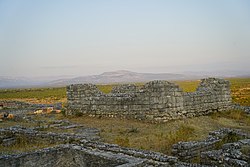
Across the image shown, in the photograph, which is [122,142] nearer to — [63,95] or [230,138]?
[230,138]

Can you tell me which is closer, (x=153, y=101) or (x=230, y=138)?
(x=230, y=138)

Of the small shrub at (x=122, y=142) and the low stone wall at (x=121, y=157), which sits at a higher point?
the low stone wall at (x=121, y=157)

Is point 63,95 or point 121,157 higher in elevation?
point 121,157

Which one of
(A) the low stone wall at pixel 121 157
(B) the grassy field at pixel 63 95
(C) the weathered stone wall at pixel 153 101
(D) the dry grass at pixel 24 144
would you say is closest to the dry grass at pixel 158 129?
(C) the weathered stone wall at pixel 153 101

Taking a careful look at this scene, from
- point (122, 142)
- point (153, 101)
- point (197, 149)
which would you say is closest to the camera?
point (197, 149)

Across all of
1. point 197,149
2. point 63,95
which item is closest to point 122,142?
point 197,149

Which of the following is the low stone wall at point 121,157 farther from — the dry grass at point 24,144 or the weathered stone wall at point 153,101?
the weathered stone wall at point 153,101

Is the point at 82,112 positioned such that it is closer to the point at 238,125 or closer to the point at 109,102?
the point at 109,102

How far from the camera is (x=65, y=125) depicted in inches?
624

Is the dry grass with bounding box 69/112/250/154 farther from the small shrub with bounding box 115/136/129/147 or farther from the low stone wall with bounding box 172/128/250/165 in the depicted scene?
the low stone wall with bounding box 172/128/250/165

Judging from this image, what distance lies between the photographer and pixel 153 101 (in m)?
15.5

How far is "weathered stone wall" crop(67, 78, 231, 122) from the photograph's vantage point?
1550 cm

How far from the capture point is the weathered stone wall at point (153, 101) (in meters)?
15.5

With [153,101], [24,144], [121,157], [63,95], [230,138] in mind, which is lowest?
[63,95]
